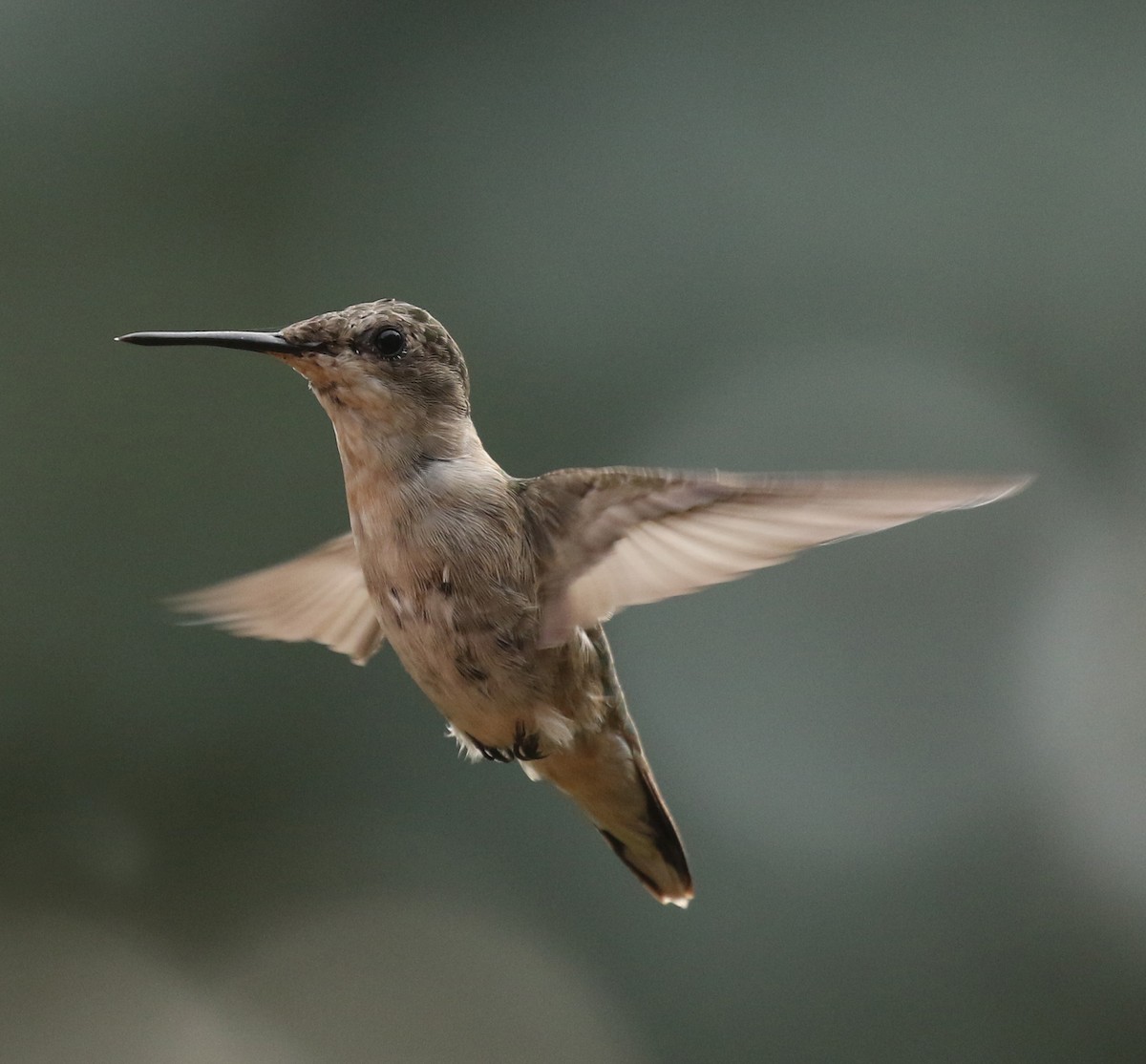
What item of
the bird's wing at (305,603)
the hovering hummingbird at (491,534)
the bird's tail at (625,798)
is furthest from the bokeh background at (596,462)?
the hovering hummingbird at (491,534)

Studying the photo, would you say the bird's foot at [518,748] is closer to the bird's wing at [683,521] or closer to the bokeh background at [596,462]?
the bird's wing at [683,521]

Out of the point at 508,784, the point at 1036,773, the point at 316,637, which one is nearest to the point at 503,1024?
the point at 508,784

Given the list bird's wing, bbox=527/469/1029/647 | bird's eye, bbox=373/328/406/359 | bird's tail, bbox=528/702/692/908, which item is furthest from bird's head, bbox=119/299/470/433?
bird's tail, bbox=528/702/692/908

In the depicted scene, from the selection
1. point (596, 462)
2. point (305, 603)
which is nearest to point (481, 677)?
point (305, 603)

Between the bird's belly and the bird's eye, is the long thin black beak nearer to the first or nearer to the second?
the bird's eye

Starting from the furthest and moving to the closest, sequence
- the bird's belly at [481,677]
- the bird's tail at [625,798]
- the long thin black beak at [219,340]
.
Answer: the bird's tail at [625,798] < the bird's belly at [481,677] < the long thin black beak at [219,340]
